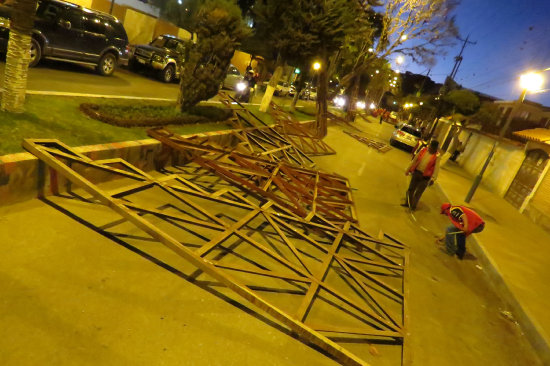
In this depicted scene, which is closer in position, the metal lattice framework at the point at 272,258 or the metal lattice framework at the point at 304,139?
the metal lattice framework at the point at 272,258

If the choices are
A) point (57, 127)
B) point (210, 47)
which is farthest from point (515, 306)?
point (210, 47)

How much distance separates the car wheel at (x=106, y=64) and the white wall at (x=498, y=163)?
17.9 m

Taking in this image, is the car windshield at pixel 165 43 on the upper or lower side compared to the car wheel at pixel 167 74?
upper

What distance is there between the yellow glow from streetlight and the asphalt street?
12283 millimetres

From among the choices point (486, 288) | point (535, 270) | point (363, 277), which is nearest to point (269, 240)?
point (363, 277)

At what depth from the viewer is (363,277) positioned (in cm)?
520

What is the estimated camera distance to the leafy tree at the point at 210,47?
344 inches

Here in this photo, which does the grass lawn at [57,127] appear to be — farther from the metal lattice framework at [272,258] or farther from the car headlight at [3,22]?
the car headlight at [3,22]

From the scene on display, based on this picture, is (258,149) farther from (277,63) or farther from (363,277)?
(277,63)

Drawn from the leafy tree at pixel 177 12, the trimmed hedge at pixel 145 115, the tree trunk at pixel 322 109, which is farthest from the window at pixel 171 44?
the leafy tree at pixel 177 12

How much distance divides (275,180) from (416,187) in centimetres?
462

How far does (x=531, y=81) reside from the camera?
12055 mm

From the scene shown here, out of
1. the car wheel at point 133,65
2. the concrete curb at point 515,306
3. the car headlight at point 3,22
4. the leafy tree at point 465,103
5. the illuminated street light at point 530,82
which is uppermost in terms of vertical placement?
the leafy tree at point 465,103

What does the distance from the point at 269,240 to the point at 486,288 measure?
425 cm
